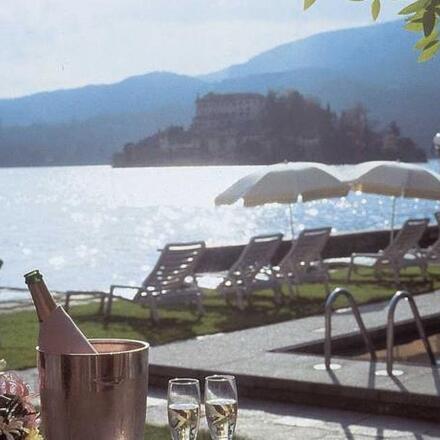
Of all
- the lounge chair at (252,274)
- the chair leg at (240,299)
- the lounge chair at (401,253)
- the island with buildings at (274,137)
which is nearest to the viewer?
the chair leg at (240,299)

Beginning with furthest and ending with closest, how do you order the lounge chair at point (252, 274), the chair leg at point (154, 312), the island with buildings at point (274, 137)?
the island with buildings at point (274, 137), the lounge chair at point (252, 274), the chair leg at point (154, 312)

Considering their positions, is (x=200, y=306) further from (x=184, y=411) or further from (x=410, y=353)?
(x=184, y=411)

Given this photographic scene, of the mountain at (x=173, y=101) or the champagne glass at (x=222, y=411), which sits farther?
the mountain at (x=173, y=101)

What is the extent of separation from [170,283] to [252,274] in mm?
1689

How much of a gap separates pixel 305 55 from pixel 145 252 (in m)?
120

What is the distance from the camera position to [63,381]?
266cm

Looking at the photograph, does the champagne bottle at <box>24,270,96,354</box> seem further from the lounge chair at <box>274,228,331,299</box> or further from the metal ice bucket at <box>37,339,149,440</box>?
the lounge chair at <box>274,228,331,299</box>

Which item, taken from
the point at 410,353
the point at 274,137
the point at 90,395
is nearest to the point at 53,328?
the point at 90,395

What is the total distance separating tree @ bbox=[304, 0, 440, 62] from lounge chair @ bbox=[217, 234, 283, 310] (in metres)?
10.9

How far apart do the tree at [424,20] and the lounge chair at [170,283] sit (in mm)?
9656

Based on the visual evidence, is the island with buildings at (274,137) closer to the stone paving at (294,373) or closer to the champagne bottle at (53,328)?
the stone paving at (294,373)

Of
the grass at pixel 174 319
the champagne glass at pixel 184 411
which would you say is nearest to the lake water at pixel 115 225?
the grass at pixel 174 319

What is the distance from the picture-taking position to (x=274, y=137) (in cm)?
6288

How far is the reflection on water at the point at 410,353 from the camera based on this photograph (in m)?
10.2
